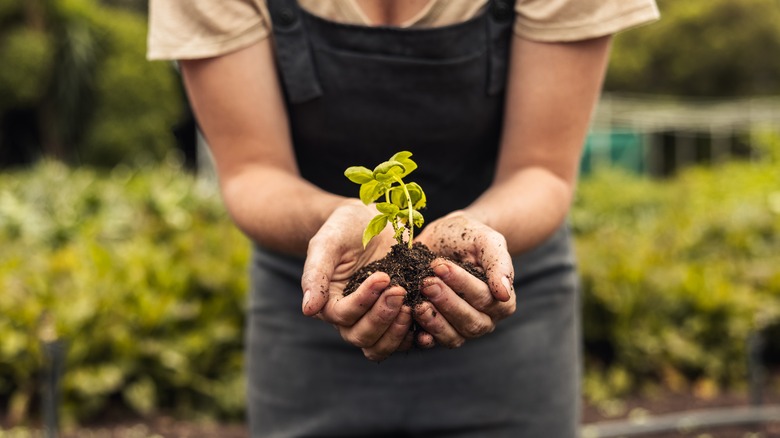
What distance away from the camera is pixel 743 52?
31.5 m

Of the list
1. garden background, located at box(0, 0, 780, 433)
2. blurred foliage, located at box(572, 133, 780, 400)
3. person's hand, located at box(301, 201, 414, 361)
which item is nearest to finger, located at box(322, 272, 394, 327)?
person's hand, located at box(301, 201, 414, 361)

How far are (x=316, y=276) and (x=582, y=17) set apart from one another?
2.65 feet

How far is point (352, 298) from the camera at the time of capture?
1.44 meters

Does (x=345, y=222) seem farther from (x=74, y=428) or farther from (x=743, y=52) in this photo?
(x=743, y=52)

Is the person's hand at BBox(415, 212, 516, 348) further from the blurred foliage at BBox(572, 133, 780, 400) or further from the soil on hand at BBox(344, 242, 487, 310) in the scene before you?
the blurred foliage at BBox(572, 133, 780, 400)

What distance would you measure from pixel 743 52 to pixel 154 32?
32333 millimetres

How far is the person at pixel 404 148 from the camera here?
1.89 m

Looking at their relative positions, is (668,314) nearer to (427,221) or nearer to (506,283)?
(427,221)

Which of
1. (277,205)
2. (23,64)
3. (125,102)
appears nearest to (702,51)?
(125,102)

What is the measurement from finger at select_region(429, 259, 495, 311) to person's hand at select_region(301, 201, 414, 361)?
0.26 ft

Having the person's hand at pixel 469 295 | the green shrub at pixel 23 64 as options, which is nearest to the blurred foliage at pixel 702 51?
the green shrub at pixel 23 64

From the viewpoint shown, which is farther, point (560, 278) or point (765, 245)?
point (765, 245)

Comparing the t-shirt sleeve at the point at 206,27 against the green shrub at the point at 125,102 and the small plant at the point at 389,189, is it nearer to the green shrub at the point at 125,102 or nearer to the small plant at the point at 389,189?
the small plant at the point at 389,189

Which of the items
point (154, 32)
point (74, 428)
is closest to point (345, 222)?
point (154, 32)
